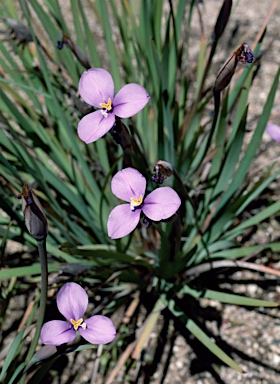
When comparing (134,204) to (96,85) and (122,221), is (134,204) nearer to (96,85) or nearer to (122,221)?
(122,221)

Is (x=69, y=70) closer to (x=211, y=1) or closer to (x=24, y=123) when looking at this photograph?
(x=24, y=123)

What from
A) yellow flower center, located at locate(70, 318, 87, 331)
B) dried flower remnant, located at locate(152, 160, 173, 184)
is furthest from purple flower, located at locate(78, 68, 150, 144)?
yellow flower center, located at locate(70, 318, 87, 331)

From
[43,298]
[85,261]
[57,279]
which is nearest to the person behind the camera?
[43,298]

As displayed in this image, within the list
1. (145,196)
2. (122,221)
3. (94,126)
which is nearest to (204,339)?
(145,196)

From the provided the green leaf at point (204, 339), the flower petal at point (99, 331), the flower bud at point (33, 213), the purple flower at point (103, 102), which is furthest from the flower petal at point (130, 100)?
the green leaf at point (204, 339)

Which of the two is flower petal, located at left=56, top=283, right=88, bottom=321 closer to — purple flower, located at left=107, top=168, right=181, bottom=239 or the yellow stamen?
purple flower, located at left=107, top=168, right=181, bottom=239

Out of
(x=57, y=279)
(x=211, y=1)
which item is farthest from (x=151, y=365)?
(x=211, y=1)
